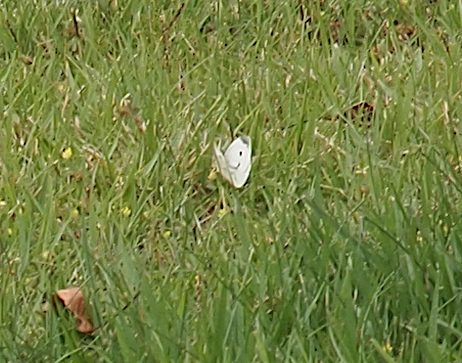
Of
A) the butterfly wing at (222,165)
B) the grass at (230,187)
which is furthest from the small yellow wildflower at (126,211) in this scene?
the butterfly wing at (222,165)

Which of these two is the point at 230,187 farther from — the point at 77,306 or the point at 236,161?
the point at 77,306

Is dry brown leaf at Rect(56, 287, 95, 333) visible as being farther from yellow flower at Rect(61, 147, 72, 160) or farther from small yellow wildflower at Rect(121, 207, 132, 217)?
yellow flower at Rect(61, 147, 72, 160)

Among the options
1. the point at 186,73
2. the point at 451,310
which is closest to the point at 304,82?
the point at 186,73

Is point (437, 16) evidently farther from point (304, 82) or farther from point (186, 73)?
point (186, 73)

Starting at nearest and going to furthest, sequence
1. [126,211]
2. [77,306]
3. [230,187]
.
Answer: [77,306] < [126,211] < [230,187]

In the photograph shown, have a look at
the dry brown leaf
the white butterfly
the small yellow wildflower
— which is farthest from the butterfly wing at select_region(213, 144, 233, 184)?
the dry brown leaf

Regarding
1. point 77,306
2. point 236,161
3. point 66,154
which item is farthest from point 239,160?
point 77,306

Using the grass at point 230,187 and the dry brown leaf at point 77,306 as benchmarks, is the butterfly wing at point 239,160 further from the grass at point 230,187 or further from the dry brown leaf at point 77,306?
the dry brown leaf at point 77,306
